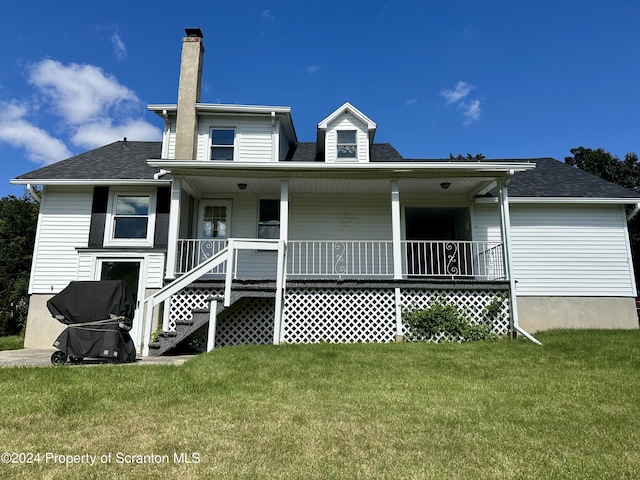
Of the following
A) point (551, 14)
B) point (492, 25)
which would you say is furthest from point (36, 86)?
point (551, 14)

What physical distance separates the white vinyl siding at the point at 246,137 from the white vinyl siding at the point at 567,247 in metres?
5.94

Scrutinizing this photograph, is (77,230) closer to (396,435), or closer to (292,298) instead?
(292,298)

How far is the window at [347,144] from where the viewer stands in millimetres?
11336

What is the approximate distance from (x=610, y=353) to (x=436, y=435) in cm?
513

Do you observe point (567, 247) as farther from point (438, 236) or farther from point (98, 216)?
point (98, 216)

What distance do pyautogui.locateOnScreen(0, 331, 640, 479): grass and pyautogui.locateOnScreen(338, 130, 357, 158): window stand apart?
264 inches

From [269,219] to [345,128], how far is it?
323cm

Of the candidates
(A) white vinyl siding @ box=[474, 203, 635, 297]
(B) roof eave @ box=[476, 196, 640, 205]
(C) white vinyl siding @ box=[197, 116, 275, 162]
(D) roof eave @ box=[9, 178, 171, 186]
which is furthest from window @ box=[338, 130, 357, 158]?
(D) roof eave @ box=[9, 178, 171, 186]

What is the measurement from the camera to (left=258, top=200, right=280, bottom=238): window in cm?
1094

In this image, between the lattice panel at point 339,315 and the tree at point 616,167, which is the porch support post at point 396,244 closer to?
the lattice panel at point 339,315

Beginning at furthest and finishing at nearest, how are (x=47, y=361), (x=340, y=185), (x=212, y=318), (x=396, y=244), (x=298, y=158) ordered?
(x=298, y=158), (x=340, y=185), (x=396, y=244), (x=212, y=318), (x=47, y=361)

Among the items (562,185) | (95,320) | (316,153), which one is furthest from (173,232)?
(562,185)

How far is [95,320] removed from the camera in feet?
21.1

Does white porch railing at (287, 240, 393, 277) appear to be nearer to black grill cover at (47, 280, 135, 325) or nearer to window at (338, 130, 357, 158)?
window at (338, 130, 357, 158)
